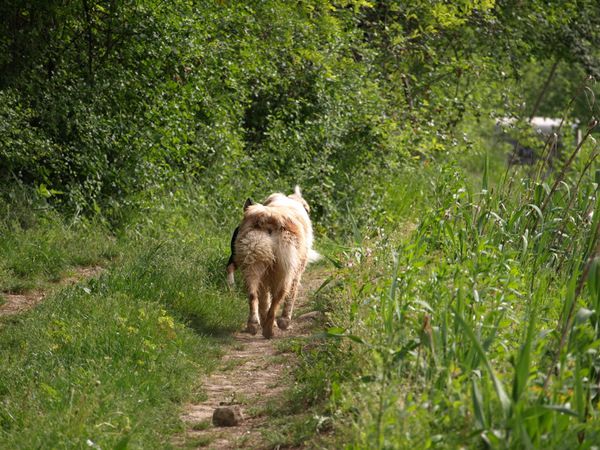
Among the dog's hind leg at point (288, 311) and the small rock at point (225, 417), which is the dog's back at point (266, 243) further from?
the small rock at point (225, 417)

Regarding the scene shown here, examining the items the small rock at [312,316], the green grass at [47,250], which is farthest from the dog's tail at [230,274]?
the green grass at [47,250]

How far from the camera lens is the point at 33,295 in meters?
9.34

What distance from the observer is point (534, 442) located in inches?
173

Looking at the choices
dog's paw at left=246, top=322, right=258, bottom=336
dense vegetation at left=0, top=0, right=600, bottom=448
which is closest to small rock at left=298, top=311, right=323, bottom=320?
dense vegetation at left=0, top=0, right=600, bottom=448

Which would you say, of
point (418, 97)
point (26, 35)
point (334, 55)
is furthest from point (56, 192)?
point (418, 97)

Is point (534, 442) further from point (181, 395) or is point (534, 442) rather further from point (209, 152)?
point (209, 152)

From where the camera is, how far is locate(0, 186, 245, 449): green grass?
18.7 ft

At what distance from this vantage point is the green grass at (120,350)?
5695 millimetres

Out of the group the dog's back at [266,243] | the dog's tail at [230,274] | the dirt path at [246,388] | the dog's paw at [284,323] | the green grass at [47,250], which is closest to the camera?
the dirt path at [246,388]

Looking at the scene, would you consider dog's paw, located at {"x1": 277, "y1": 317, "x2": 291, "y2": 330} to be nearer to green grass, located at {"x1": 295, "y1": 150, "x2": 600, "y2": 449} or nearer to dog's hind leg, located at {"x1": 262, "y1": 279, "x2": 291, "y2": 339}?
dog's hind leg, located at {"x1": 262, "y1": 279, "x2": 291, "y2": 339}

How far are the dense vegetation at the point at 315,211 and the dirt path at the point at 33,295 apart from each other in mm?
142

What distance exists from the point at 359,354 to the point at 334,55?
8728mm

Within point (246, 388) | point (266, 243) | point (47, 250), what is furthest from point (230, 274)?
point (246, 388)

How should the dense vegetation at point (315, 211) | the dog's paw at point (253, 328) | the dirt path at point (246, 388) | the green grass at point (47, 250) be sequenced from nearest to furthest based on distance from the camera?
the dense vegetation at point (315, 211), the dirt path at point (246, 388), the dog's paw at point (253, 328), the green grass at point (47, 250)
